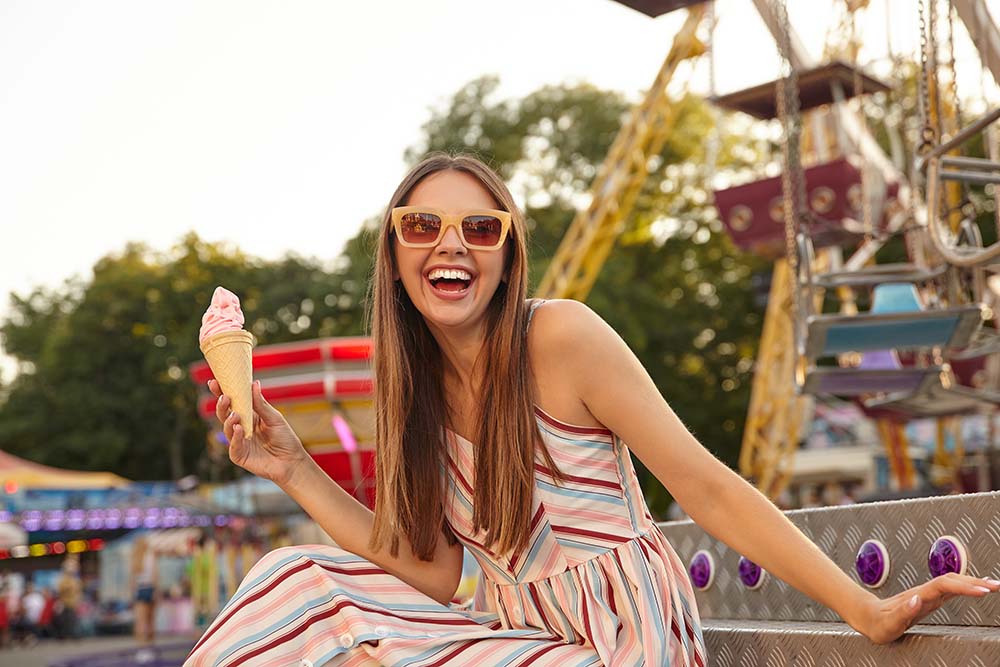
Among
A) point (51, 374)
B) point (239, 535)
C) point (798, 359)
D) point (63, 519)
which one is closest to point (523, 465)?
point (798, 359)

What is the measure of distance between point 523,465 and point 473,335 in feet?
1.15

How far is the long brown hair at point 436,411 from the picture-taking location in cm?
241

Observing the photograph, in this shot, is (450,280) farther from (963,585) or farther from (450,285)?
(963,585)

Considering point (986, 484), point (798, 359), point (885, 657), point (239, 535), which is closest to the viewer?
point (885, 657)

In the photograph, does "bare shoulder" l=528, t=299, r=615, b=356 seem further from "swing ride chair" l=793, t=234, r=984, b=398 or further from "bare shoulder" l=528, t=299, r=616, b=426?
"swing ride chair" l=793, t=234, r=984, b=398

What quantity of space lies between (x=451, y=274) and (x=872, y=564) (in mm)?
1029

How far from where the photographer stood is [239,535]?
27625mm

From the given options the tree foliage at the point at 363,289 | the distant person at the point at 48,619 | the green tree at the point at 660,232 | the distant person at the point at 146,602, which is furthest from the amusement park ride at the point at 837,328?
the distant person at the point at 48,619

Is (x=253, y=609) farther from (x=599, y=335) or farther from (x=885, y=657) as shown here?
(x=885, y=657)

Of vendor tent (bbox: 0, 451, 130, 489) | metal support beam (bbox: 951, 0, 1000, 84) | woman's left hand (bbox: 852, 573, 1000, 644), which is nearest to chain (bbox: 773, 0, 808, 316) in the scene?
metal support beam (bbox: 951, 0, 1000, 84)

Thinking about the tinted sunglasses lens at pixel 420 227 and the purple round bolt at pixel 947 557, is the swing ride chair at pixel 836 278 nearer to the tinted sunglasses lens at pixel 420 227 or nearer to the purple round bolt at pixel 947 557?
the purple round bolt at pixel 947 557

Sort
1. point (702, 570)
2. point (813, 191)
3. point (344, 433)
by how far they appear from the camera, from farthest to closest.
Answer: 1. point (344, 433)
2. point (813, 191)
3. point (702, 570)

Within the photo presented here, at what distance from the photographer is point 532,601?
2420 mm

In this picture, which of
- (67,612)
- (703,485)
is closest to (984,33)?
(703,485)
